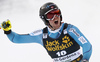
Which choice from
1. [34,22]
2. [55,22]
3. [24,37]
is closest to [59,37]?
[55,22]

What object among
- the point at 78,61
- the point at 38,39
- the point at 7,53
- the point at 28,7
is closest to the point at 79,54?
the point at 78,61

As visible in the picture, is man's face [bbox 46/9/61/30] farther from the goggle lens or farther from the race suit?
the race suit

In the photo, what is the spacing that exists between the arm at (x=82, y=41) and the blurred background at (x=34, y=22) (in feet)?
4.83

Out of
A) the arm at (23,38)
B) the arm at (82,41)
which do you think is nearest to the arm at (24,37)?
the arm at (23,38)

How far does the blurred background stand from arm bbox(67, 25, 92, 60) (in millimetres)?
1472

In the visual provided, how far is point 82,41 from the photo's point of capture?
3.79 m

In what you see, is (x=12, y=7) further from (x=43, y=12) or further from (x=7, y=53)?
(x=43, y=12)

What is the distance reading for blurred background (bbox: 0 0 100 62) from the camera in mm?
5836

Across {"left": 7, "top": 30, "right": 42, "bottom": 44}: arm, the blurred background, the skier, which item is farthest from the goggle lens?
the blurred background

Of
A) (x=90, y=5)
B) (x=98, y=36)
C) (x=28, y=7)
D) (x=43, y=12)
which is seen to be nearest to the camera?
(x=43, y=12)

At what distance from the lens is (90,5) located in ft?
24.9

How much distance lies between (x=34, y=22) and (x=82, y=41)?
3.70 metres

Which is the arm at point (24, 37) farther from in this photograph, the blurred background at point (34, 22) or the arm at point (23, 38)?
the blurred background at point (34, 22)

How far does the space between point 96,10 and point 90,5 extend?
1.29ft
